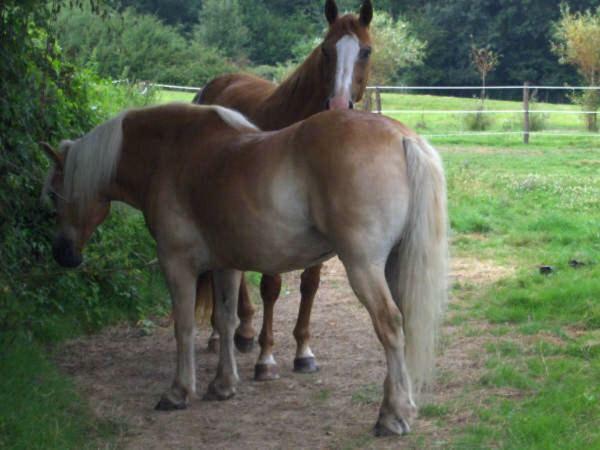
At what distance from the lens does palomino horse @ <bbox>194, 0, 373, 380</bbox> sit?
5.87 metres

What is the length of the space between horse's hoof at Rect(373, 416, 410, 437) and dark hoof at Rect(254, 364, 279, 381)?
4.42ft

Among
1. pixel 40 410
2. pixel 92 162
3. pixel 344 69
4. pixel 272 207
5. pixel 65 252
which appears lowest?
pixel 40 410

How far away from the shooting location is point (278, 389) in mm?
5559

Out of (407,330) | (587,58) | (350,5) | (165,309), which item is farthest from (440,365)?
(350,5)

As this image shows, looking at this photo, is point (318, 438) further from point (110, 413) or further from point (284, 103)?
point (284, 103)

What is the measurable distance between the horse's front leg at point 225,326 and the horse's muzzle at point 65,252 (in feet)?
2.75

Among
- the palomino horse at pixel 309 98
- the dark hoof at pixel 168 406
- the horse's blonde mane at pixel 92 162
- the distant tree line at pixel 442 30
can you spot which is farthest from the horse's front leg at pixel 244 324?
the distant tree line at pixel 442 30

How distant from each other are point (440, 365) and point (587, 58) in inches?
1144

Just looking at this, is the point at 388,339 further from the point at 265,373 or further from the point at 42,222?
the point at 42,222

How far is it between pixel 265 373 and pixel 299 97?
184cm

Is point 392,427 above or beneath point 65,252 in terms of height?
beneath

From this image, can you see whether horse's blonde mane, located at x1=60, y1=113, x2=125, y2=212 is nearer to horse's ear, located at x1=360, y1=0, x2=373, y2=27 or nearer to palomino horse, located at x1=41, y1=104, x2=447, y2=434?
palomino horse, located at x1=41, y1=104, x2=447, y2=434

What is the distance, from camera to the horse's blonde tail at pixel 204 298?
6.30 m

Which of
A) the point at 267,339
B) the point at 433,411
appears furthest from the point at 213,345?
the point at 433,411
